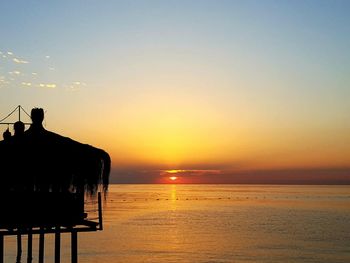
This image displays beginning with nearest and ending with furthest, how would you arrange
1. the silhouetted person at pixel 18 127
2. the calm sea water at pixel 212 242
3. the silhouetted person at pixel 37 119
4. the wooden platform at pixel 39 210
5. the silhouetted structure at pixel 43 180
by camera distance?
1. the wooden platform at pixel 39 210
2. the silhouetted structure at pixel 43 180
3. the silhouetted person at pixel 37 119
4. the silhouetted person at pixel 18 127
5. the calm sea water at pixel 212 242

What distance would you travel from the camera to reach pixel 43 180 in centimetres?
1884

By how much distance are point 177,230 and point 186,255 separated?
20.2m

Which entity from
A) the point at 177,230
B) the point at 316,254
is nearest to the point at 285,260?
the point at 316,254

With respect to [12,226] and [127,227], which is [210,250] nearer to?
[127,227]

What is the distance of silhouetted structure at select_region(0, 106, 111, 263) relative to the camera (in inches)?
721

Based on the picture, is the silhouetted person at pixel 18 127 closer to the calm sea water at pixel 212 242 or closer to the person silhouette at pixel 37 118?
the person silhouette at pixel 37 118

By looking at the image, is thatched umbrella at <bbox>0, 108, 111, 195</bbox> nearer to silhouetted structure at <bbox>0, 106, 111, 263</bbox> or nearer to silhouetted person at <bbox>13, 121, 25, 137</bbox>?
silhouetted structure at <bbox>0, 106, 111, 263</bbox>

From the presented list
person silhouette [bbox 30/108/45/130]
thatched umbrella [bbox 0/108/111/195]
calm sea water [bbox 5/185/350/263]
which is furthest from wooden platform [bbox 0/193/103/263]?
calm sea water [bbox 5/185/350/263]

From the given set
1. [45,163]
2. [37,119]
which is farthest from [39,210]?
[37,119]

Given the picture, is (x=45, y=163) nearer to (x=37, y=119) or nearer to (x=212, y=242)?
(x=37, y=119)

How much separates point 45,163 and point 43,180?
0.64 metres

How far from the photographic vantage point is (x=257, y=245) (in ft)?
159

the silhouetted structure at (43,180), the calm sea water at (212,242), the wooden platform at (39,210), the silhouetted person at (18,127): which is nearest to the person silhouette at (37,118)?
the silhouetted structure at (43,180)

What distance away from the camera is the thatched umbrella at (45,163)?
61.6ft
